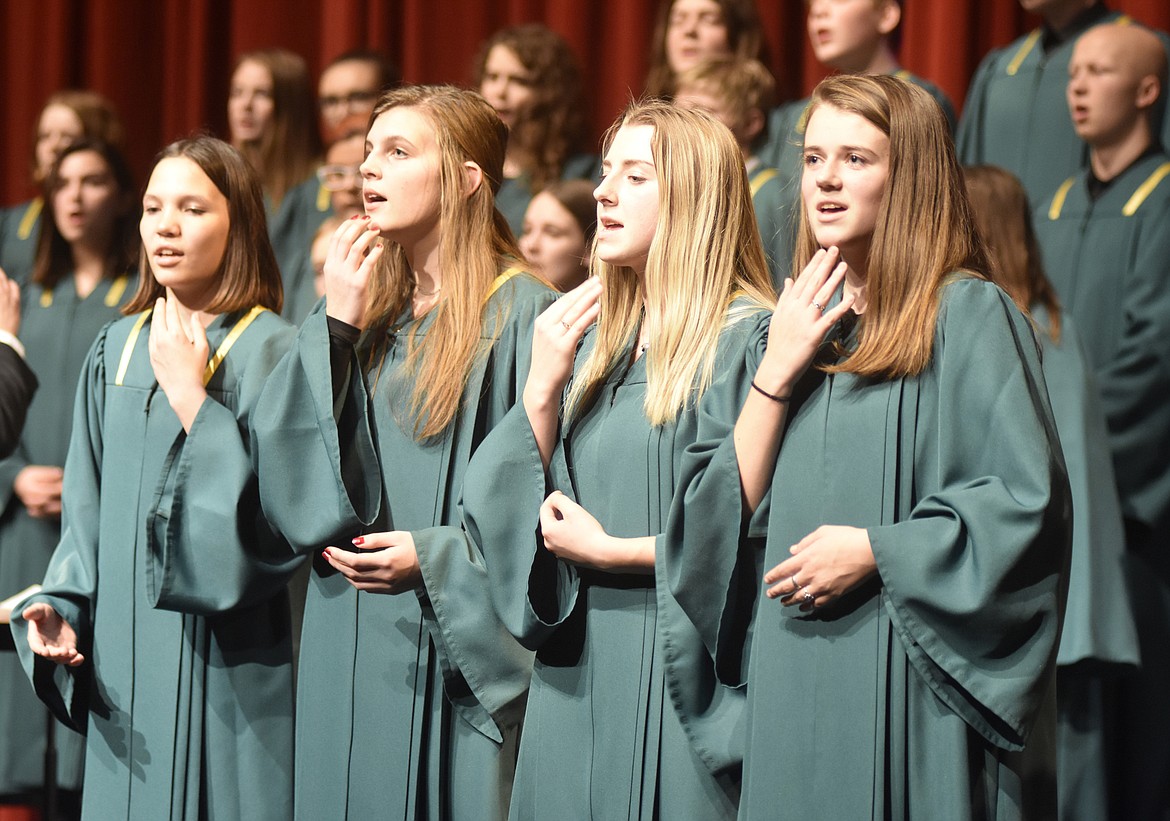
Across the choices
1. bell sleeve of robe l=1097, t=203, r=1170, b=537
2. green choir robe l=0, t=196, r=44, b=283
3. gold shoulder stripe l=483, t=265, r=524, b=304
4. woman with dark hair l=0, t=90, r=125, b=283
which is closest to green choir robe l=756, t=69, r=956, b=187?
bell sleeve of robe l=1097, t=203, r=1170, b=537

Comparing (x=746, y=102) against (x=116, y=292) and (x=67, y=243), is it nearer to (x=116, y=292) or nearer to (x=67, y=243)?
(x=116, y=292)

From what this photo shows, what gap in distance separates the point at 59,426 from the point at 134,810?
71.0 inches

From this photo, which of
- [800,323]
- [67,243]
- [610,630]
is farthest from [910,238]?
[67,243]

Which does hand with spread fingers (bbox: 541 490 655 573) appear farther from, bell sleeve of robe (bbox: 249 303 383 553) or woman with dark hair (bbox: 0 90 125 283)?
woman with dark hair (bbox: 0 90 125 283)

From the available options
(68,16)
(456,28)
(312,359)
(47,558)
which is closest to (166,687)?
(312,359)

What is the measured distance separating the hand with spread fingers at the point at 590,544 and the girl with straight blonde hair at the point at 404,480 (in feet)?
0.88

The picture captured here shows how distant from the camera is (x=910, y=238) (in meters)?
2.41

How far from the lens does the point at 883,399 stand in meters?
2.39

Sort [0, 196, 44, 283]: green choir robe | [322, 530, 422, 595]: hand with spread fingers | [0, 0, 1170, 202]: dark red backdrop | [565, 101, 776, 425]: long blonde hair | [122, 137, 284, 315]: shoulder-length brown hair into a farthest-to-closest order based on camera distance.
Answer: [0, 0, 1170, 202]: dark red backdrop
[0, 196, 44, 283]: green choir robe
[122, 137, 284, 315]: shoulder-length brown hair
[322, 530, 422, 595]: hand with spread fingers
[565, 101, 776, 425]: long blonde hair

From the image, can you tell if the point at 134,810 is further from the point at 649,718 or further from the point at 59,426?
the point at 59,426

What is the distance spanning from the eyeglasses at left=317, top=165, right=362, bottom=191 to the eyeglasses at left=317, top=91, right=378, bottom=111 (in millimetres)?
774

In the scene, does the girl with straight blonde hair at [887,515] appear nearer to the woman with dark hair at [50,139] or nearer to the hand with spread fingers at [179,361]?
the hand with spread fingers at [179,361]

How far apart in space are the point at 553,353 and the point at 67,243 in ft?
8.98

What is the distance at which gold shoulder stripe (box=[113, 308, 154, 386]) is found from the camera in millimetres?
3262
